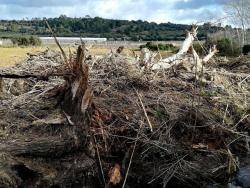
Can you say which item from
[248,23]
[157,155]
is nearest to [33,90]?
[157,155]

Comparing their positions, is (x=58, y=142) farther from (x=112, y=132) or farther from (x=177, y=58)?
(x=177, y=58)

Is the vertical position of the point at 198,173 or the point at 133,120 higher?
the point at 133,120

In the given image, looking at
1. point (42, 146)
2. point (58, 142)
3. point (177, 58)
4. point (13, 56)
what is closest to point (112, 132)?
point (58, 142)

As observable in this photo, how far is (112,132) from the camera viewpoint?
1037cm

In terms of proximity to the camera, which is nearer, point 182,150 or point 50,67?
point 182,150

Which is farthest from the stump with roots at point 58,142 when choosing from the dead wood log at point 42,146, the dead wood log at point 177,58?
the dead wood log at point 177,58


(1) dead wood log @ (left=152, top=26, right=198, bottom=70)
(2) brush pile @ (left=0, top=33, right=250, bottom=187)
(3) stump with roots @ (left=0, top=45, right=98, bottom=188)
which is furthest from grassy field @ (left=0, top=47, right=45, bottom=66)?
(3) stump with roots @ (left=0, top=45, right=98, bottom=188)

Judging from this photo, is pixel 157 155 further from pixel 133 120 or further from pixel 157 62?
pixel 157 62

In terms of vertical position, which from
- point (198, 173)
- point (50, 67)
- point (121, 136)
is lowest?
point (198, 173)

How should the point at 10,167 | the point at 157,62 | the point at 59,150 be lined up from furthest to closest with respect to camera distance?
1. the point at 157,62
2. the point at 59,150
3. the point at 10,167

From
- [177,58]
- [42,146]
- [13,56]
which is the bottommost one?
[42,146]

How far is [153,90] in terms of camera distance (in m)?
12.5

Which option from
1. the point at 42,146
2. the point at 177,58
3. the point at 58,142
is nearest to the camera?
the point at 42,146

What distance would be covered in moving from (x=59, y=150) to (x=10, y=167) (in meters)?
0.94
